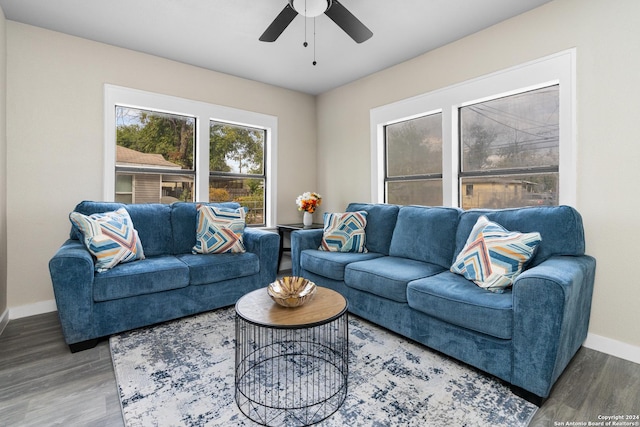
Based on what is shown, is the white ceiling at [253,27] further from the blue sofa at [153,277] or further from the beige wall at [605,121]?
the blue sofa at [153,277]

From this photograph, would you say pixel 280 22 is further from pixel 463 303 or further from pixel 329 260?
pixel 463 303

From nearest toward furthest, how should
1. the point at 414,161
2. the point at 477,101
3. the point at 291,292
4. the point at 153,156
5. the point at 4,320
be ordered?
the point at 291,292, the point at 4,320, the point at 477,101, the point at 153,156, the point at 414,161

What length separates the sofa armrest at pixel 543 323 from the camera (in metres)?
1.58

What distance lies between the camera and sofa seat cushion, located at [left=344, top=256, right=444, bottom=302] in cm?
232

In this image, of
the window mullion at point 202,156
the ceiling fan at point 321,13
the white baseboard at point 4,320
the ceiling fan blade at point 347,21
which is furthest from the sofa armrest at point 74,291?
the ceiling fan blade at point 347,21

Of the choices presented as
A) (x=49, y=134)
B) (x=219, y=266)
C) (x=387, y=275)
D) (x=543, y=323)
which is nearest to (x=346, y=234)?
(x=387, y=275)

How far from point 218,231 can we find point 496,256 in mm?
2380

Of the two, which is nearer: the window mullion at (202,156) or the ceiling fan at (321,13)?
the ceiling fan at (321,13)

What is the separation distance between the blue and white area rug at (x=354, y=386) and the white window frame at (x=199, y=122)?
1797mm

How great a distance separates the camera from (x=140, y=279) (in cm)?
244

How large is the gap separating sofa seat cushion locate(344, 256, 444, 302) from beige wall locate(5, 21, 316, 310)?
8.66ft

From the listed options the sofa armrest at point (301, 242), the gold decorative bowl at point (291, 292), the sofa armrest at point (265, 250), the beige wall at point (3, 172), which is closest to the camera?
the gold decorative bowl at point (291, 292)

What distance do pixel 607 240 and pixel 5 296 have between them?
4812 mm

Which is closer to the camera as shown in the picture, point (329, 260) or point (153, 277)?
point (153, 277)
